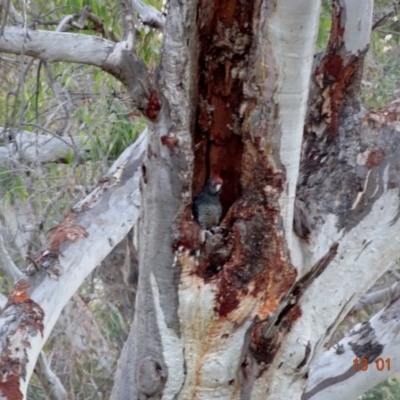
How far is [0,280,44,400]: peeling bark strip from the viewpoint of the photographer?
5.36 feet

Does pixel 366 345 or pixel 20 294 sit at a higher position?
pixel 20 294


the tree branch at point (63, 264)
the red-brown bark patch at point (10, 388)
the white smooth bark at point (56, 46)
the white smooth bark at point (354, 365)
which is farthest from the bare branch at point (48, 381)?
the white smooth bark at point (56, 46)

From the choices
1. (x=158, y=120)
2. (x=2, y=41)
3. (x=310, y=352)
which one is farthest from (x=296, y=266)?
(x=2, y=41)

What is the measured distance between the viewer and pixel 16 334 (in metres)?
1.73

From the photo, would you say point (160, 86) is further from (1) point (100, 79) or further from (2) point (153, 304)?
(1) point (100, 79)

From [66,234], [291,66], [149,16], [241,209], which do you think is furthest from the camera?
[149,16]

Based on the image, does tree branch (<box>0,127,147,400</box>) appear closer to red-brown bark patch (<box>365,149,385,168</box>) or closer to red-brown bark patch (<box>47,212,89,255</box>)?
red-brown bark patch (<box>47,212,89,255</box>)

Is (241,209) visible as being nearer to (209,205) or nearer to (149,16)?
(209,205)

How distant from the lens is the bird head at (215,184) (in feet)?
5.73

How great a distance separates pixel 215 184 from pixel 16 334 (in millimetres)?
587

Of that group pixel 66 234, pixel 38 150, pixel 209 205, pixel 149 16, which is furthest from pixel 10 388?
pixel 38 150

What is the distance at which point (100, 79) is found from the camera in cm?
359

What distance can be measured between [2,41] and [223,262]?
2.35 ft

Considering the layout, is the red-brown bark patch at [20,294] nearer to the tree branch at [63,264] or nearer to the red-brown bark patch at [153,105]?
the tree branch at [63,264]
